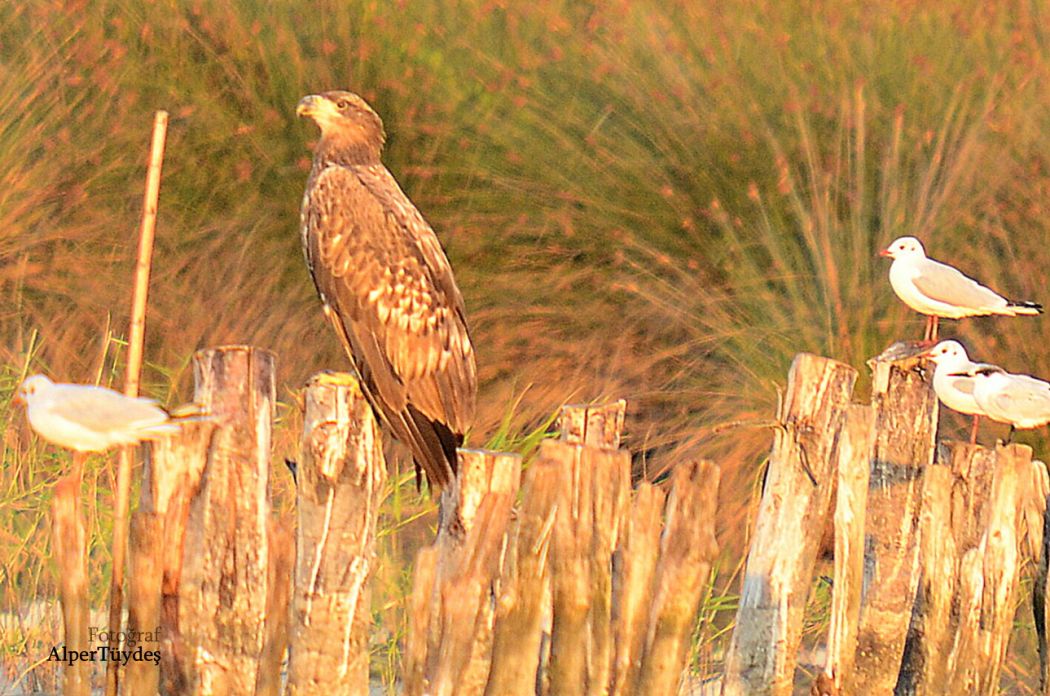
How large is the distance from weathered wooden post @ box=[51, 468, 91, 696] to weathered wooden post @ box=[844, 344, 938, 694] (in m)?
1.81

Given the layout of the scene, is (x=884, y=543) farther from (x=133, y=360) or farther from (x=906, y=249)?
(x=133, y=360)

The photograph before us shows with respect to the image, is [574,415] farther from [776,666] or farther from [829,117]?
[829,117]

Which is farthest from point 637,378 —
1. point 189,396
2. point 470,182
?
point 189,396

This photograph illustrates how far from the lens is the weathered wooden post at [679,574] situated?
11.3 feet

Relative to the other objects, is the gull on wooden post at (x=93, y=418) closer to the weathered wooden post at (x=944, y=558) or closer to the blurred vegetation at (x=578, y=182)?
the weathered wooden post at (x=944, y=558)

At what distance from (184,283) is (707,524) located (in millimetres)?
3487

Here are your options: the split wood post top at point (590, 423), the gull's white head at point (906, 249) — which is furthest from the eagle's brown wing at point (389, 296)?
the gull's white head at point (906, 249)

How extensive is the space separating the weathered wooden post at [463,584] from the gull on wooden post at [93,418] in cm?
60

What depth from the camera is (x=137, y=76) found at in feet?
22.7

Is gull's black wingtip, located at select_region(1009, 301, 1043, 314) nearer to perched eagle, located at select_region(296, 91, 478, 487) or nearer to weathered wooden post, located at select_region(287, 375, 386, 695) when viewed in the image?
perched eagle, located at select_region(296, 91, 478, 487)

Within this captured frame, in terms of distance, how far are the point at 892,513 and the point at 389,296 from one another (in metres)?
1.46

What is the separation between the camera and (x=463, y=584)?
3264 millimetres

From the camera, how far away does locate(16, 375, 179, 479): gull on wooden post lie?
3.10 meters

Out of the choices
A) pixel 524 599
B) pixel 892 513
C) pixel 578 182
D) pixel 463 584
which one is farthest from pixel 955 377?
pixel 578 182
